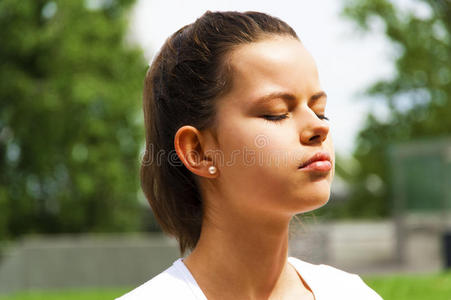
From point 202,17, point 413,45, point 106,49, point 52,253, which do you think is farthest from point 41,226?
point 202,17

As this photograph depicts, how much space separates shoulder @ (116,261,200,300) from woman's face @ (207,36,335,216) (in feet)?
0.86

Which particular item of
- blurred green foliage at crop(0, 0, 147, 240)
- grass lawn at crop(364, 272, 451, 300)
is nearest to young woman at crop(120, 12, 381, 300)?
grass lawn at crop(364, 272, 451, 300)

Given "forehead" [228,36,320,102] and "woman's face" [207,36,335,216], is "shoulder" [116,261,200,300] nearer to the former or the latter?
"woman's face" [207,36,335,216]

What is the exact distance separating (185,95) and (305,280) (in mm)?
683

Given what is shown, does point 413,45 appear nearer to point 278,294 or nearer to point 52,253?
point 52,253

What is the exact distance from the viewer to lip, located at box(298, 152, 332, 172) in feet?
5.39

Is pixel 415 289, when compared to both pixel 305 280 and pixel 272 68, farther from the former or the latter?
pixel 272 68

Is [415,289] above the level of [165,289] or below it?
below

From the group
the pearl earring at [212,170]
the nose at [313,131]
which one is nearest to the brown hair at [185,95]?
the pearl earring at [212,170]

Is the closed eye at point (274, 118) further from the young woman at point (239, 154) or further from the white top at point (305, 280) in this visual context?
the white top at point (305, 280)

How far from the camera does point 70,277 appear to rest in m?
13.8

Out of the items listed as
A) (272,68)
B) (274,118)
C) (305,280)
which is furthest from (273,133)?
(305,280)

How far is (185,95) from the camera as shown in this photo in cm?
184

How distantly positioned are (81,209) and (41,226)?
174cm
